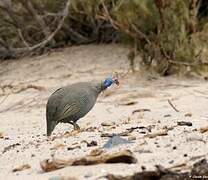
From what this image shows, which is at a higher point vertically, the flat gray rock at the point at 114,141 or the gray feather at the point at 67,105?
the flat gray rock at the point at 114,141

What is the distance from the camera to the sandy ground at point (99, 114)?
169 inches

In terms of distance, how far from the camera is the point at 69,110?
566 centimetres

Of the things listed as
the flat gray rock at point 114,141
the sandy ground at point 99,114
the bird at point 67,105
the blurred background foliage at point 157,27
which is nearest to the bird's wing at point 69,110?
the bird at point 67,105

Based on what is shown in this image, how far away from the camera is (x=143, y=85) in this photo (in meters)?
8.57

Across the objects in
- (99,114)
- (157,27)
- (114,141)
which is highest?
(114,141)

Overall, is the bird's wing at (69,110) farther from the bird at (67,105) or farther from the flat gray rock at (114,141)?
the flat gray rock at (114,141)

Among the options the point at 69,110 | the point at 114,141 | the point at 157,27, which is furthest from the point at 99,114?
the point at 114,141

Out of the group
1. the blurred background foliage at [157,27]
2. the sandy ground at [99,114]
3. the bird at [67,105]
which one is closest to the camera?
the sandy ground at [99,114]

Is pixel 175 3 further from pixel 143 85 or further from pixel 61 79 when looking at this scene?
→ pixel 61 79

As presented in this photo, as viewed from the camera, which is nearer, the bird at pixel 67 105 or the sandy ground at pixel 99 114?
the sandy ground at pixel 99 114

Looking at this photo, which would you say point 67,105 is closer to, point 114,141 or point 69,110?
point 69,110

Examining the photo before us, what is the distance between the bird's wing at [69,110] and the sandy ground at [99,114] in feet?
0.69

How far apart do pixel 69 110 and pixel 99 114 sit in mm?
1660

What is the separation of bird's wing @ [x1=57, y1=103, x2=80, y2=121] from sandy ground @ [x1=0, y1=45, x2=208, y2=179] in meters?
0.21
